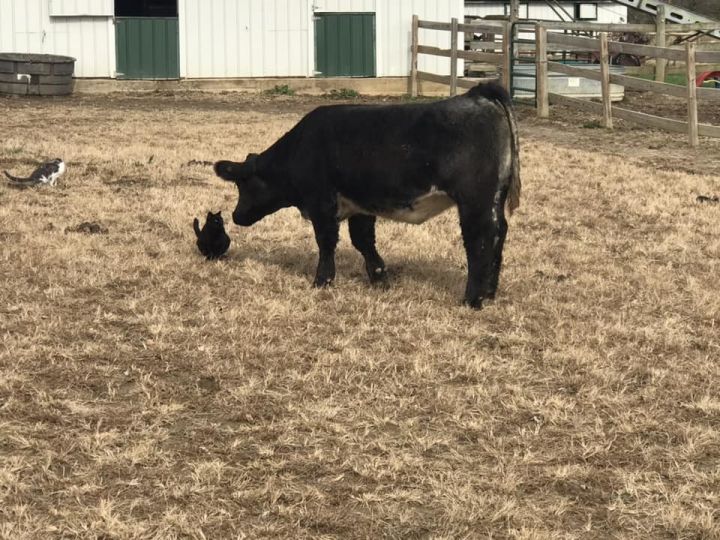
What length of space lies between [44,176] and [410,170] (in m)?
5.98

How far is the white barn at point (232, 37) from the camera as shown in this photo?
77.9ft

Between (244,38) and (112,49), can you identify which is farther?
(244,38)

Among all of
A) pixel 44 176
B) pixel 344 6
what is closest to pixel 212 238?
pixel 44 176

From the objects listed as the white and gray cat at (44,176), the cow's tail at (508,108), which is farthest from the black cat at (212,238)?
the white and gray cat at (44,176)

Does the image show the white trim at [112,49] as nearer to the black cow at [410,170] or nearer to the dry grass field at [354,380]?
the dry grass field at [354,380]

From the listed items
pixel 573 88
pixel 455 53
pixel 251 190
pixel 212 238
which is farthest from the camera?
pixel 455 53

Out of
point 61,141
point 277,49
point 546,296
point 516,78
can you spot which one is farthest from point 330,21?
point 546,296

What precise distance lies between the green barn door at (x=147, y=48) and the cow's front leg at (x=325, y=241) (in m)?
17.7

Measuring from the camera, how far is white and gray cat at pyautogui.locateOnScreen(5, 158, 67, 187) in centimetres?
1145

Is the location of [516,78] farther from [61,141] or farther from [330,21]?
[61,141]

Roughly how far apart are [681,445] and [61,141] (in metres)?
12.3

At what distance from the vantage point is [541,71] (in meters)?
19.5

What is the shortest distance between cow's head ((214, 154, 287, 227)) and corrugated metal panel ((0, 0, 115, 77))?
17166mm

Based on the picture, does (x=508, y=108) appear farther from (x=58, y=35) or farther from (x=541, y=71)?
(x=58, y=35)
